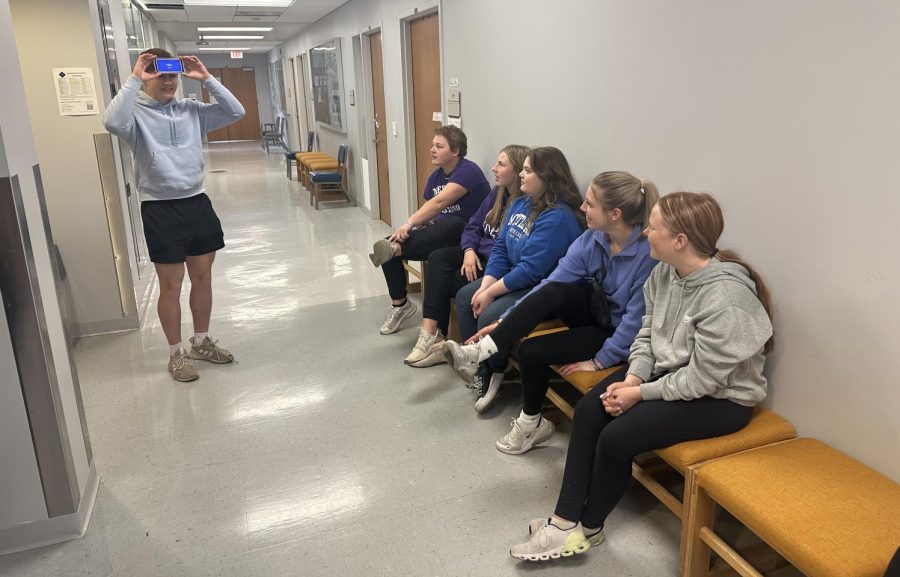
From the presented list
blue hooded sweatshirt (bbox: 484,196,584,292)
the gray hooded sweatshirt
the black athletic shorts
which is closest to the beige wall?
the black athletic shorts

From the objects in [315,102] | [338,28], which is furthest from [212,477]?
[315,102]

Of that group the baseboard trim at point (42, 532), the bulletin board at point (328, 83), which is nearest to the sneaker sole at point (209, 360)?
the baseboard trim at point (42, 532)

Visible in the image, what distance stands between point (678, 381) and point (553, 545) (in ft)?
2.05

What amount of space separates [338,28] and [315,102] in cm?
246

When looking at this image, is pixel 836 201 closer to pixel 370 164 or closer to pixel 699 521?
pixel 699 521

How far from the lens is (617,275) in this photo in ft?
8.09

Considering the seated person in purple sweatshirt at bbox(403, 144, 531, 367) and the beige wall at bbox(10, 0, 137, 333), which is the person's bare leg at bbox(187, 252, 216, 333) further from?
the seated person in purple sweatshirt at bbox(403, 144, 531, 367)

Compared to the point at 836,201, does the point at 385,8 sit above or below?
above

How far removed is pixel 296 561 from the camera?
6.54ft

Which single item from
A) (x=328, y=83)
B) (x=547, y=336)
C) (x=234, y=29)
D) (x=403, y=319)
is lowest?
(x=403, y=319)

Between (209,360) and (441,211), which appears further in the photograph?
(441,211)

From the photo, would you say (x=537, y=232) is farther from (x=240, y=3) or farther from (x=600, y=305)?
(x=240, y=3)

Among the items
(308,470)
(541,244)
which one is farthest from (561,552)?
(541,244)

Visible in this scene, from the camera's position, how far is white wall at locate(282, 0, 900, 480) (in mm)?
1689
